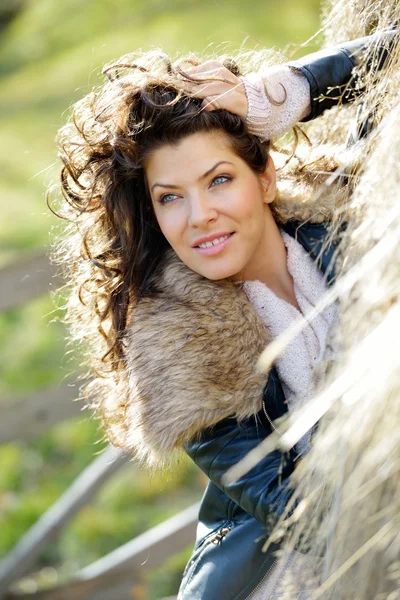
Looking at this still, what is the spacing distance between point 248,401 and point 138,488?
9.50 feet

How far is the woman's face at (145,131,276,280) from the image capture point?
191 centimetres

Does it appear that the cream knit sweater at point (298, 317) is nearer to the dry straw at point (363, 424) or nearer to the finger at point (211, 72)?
the finger at point (211, 72)

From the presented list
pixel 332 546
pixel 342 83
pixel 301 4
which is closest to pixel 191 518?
pixel 342 83

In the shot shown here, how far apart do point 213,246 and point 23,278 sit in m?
1.65

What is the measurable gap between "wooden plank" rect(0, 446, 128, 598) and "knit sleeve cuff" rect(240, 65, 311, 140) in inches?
81.1

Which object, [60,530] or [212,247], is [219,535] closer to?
[212,247]

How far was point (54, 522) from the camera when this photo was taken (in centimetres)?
370

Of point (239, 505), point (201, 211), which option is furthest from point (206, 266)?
point (239, 505)

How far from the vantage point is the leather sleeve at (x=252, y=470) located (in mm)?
1698

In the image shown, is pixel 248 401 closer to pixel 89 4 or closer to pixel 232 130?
pixel 232 130

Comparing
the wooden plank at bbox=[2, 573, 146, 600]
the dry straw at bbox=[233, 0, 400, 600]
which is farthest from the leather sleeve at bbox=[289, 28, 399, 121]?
the wooden plank at bbox=[2, 573, 146, 600]

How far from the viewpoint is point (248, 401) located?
1.82m

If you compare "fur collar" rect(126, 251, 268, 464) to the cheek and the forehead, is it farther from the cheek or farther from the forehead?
the forehead

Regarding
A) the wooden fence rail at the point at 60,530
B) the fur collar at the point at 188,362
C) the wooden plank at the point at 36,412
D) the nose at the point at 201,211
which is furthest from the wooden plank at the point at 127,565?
the nose at the point at 201,211
